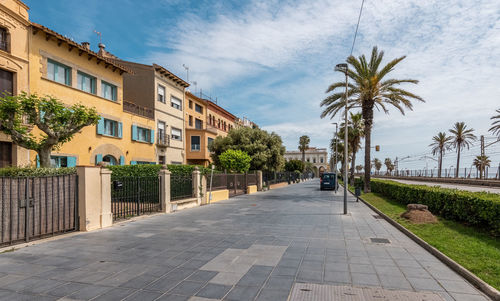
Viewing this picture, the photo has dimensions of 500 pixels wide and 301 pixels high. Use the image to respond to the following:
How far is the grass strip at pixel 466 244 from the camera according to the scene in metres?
5.35

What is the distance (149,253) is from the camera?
669cm

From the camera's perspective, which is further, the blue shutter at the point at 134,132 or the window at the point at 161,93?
the window at the point at 161,93

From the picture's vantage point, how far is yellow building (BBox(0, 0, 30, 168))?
14.9 m

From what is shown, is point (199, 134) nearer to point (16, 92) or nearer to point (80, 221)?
point (16, 92)

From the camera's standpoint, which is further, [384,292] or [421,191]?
Answer: [421,191]

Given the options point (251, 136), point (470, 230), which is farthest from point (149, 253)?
point (251, 136)

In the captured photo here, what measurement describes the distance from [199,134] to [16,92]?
1950cm

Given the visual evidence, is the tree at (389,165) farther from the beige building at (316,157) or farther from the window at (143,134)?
the window at (143,134)

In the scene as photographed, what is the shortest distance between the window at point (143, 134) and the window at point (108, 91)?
11.4ft

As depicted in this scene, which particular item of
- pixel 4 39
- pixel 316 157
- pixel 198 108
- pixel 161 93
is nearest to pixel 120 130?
pixel 161 93

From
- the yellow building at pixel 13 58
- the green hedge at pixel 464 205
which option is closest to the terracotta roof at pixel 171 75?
the yellow building at pixel 13 58

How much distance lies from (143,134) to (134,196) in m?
15.1

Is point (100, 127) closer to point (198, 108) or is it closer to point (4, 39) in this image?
point (4, 39)

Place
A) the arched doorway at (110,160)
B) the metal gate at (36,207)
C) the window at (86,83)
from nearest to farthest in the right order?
the metal gate at (36,207) < the window at (86,83) < the arched doorway at (110,160)
